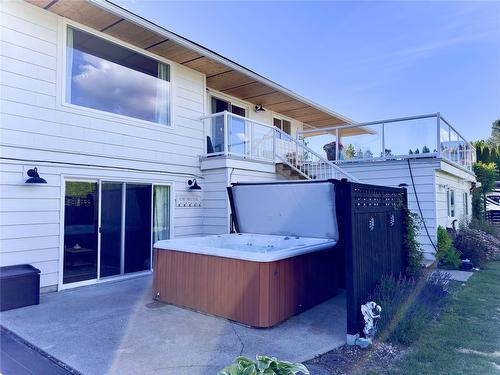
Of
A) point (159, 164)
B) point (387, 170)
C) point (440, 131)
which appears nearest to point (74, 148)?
point (159, 164)

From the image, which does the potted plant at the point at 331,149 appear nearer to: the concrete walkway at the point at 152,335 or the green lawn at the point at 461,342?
the green lawn at the point at 461,342

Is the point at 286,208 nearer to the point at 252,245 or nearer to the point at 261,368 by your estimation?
the point at 252,245

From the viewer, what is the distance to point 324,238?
6.32m

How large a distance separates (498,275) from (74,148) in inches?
385

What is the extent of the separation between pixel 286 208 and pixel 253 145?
3.59m

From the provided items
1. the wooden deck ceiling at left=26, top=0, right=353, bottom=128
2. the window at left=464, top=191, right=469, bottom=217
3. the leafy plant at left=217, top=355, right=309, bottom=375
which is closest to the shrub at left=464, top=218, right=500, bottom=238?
the window at left=464, top=191, right=469, bottom=217

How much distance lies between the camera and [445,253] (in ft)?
28.8

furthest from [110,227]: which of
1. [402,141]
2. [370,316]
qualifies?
[402,141]

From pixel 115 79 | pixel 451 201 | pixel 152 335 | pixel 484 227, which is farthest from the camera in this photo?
pixel 484 227

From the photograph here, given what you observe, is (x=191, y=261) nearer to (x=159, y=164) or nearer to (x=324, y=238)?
(x=324, y=238)

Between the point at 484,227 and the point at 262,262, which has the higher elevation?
the point at 262,262

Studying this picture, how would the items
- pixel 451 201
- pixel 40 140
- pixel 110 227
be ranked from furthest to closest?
1. pixel 451 201
2. pixel 110 227
3. pixel 40 140

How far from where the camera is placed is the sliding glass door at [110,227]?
6.54m

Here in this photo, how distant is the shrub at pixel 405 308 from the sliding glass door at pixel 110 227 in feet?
17.0
